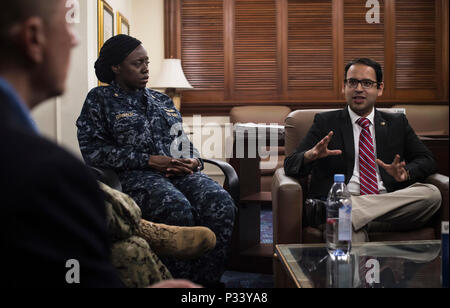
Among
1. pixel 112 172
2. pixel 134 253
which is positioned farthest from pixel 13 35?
pixel 112 172

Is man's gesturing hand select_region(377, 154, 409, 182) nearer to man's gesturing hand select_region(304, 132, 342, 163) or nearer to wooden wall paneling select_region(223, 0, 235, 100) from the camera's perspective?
man's gesturing hand select_region(304, 132, 342, 163)

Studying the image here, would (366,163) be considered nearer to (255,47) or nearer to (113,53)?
(113,53)

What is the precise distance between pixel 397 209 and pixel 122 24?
11.7 ft

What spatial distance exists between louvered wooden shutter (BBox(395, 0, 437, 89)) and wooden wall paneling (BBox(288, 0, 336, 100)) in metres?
0.82

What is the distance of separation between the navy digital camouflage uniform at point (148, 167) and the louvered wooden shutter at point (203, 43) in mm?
3167

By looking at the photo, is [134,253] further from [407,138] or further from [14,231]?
[407,138]

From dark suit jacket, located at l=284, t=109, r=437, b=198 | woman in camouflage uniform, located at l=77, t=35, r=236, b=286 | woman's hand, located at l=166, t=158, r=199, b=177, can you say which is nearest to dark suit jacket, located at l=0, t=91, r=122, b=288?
woman in camouflage uniform, located at l=77, t=35, r=236, b=286

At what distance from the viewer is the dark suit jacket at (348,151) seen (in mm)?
2629

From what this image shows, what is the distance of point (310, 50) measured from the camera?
19.4 feet

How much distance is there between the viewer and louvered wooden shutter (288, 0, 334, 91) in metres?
5.88

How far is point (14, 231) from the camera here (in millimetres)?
641

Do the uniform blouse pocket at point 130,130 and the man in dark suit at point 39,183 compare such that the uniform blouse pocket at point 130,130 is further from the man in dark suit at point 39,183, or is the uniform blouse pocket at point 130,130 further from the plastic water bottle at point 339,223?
the man in dark suit at point 39,183

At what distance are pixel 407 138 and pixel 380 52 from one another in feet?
11.3

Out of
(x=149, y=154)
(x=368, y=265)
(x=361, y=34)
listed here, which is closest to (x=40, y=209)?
(x=368, y=265)
